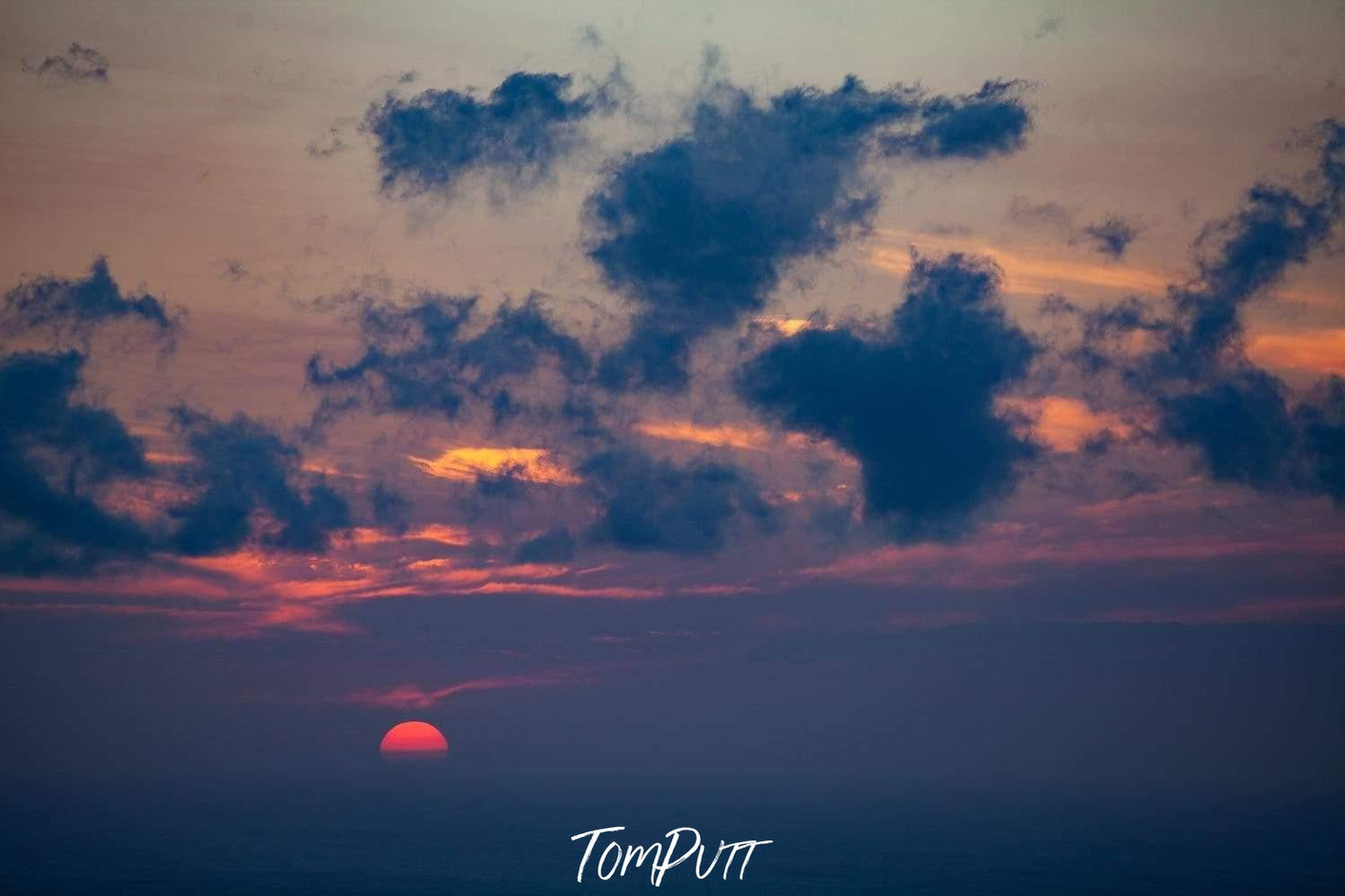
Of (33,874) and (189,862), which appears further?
(189,862)

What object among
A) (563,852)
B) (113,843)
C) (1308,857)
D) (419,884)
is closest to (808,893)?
(419,884)

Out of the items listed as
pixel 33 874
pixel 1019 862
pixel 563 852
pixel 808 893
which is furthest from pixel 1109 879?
pixel 33 874

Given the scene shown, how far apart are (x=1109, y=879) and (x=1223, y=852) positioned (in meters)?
42.9

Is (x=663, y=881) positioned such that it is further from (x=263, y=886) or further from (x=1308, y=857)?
(x=1308, y=857)

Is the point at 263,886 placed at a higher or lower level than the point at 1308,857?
higher

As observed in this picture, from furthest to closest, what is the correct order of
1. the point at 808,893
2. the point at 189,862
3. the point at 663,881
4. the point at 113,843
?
1. the point at 113,843
2. the point at 189,862
3. the point at 663,881
4. the point at 808,893

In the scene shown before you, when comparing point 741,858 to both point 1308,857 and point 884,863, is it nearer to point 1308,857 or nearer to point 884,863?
point 884,863

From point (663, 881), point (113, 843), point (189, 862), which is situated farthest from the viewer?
point (113, 843)

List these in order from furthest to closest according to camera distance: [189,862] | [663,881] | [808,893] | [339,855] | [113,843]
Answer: [113,843] → [339,855] → [189,862] → [663,881] → [808,893]

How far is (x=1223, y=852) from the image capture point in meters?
194

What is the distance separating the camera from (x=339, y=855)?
18450 centimetres

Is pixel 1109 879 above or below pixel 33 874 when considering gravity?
below

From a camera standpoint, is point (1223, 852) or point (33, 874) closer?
point (33, 874)

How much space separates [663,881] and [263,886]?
4437cm
